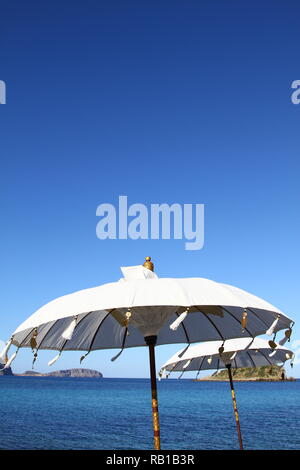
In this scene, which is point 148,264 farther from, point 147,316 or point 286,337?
point 286,337

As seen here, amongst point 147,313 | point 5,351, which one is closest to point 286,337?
point 147,313

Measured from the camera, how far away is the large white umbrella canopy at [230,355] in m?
10.8

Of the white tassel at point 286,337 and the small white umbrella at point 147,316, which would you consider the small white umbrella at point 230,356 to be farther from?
the white tassel at point 286,337

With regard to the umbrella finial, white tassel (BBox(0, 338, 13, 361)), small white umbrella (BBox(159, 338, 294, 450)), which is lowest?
small white umbrella (BBox(159, 338, 294, 450))

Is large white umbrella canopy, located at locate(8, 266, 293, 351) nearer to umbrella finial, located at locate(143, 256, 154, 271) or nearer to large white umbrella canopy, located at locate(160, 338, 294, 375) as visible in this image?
umbrella finial, located at locate(143, 256, 154, 271)

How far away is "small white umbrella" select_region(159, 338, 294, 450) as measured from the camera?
1083 centimetres

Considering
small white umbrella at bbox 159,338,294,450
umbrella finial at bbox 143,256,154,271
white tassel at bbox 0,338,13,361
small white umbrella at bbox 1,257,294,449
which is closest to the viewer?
small white umbrella at bbox 1,257,294,449

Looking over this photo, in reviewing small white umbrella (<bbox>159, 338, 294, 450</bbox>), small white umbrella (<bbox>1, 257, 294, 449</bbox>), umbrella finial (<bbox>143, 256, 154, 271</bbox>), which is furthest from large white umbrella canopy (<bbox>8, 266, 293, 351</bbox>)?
small white umbrella (<bbox>159, 338, 294, 450</bbox>)

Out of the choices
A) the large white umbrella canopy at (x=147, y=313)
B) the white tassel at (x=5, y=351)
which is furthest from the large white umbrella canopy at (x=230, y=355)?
the white tassel at (x=5, y=351)

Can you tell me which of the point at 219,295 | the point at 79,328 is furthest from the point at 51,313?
the point at 79,328

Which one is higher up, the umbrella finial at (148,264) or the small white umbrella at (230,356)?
the umbrella finial at (148,264)

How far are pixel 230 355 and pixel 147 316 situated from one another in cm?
724

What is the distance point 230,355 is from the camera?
1245cm

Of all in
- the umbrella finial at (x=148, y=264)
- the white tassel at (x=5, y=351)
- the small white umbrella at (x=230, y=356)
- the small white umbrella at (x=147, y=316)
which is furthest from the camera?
the small white umbrella at (x=230, y=356)
